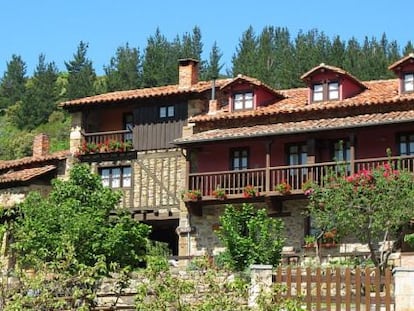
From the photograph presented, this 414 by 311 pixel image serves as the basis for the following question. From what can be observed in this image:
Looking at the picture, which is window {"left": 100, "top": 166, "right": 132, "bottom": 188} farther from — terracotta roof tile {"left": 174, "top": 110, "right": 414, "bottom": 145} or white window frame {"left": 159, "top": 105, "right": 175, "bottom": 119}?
terracotta roof tile {"left": 174, "top": 110, "right": 414, "bottom": 145}

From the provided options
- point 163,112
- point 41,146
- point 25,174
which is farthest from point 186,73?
point 41,146

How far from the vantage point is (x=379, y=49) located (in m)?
69.1

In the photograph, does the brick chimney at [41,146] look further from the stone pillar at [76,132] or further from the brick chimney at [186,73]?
the brick chimney at [186,73]

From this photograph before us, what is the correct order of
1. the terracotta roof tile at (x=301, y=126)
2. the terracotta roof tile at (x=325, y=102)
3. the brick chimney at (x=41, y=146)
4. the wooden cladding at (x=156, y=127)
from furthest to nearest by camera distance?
the brick chimney at (x=41, y=146)
the wooden cladding at (x=156, y=127)
the terracotta roof tile at (x=325, y=102)
the terracotta roof tile at (x=301, y=126)

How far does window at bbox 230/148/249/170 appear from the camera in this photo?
3472 centimetres

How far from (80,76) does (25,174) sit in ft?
129

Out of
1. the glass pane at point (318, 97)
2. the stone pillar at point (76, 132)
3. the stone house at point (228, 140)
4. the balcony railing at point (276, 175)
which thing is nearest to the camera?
the balcony railing at point (276, 175)

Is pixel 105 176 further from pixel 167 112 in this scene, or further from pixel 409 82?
pixel 409 82

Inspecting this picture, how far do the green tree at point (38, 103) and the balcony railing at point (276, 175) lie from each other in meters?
44.0

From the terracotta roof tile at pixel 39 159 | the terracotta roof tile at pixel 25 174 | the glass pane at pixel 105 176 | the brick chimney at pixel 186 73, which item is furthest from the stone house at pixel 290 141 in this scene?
the terracotta roof tile at pixel 25 174

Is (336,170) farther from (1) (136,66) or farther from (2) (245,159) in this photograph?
(1) (136,66)

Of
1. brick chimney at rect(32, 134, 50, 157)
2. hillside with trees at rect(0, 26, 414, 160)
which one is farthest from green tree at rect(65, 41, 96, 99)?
brick chimney at rect(32, 134, 50, 157)

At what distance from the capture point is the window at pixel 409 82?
32.9m

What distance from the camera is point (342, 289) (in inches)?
728
